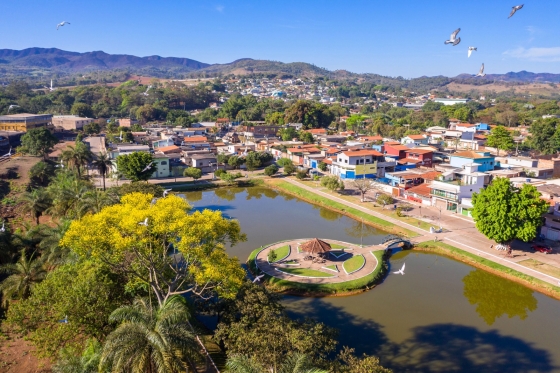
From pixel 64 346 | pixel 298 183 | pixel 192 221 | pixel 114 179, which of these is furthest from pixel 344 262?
pixel 114 179

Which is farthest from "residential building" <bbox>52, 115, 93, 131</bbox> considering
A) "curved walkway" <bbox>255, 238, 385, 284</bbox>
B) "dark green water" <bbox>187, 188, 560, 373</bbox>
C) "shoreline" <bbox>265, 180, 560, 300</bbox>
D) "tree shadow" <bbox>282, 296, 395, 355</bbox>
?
"tree shadow" <bbox>282, 296, 395, 355</bbox>

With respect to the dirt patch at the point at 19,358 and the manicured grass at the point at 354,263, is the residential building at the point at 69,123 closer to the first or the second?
the manicured grass at the point at 354,263

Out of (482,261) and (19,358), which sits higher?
(482,261)

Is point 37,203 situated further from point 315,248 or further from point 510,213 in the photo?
point 510,213

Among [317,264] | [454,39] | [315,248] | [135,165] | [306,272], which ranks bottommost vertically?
[306,272]

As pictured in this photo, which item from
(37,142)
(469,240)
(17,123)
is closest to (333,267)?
(469,240)

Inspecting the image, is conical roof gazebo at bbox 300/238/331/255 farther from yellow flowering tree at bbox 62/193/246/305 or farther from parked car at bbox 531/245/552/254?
parked car at bbox 531/245/552/254

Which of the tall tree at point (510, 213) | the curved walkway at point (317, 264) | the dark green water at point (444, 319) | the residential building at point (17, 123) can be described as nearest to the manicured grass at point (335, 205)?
the dark green water at point (444, 319)

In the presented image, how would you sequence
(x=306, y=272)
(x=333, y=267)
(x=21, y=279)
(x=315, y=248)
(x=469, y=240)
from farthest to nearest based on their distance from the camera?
1. (x=469, y=240)
2. (x=315, y=248)
3. (x=333, y=267)
4. (x=306, y=272)
5. (x=21, y=279)
